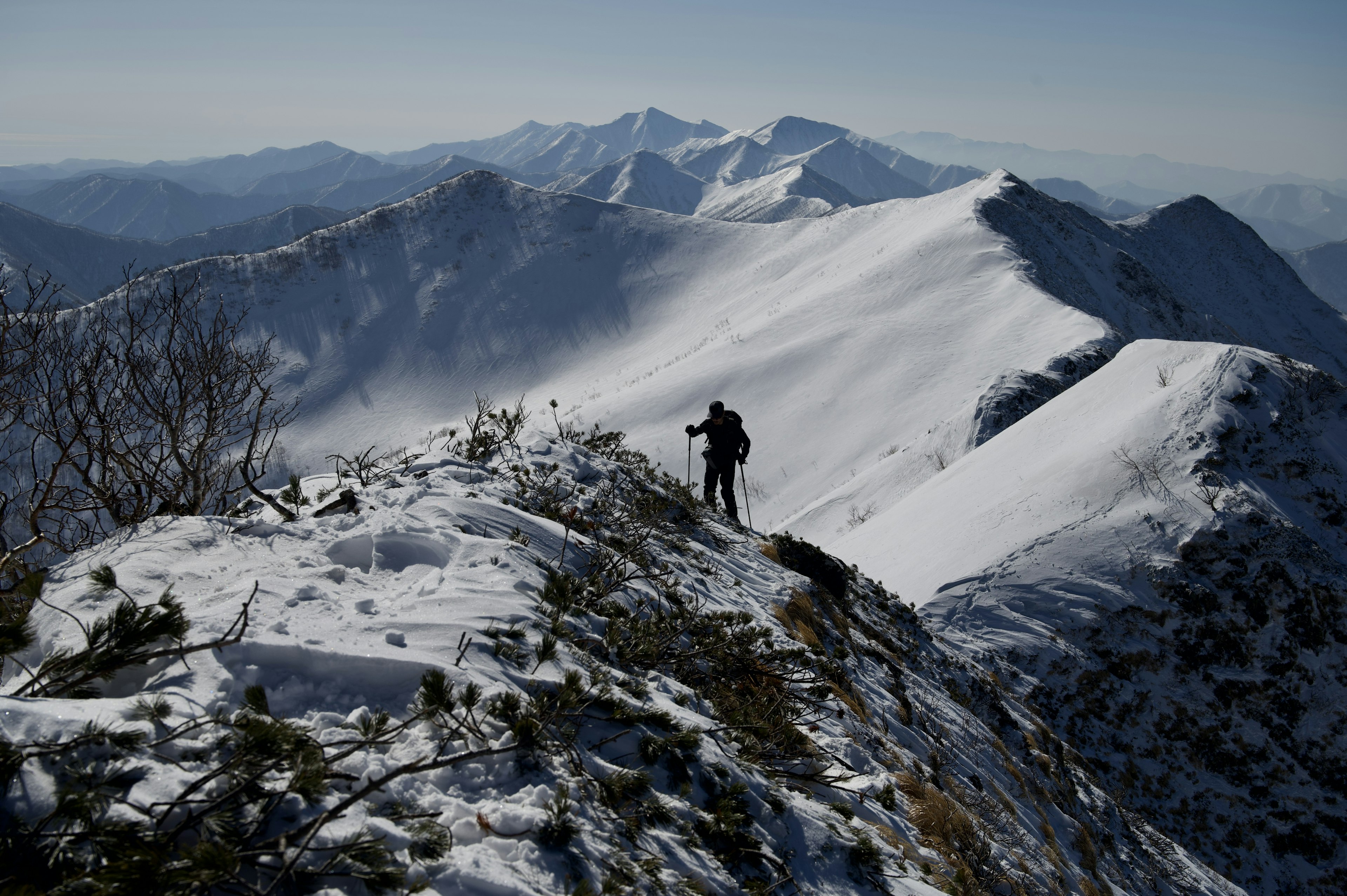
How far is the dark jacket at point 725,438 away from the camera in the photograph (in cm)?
969

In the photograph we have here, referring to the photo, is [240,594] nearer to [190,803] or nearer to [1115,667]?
[190,803]

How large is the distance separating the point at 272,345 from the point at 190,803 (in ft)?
158

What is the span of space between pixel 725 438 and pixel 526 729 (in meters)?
7.41

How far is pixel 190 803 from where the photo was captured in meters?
1.85

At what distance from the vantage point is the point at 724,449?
32.0 ft

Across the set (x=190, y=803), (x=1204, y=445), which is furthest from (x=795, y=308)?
(x=190, y=803)

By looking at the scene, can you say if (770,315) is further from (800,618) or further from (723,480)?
(800,618)

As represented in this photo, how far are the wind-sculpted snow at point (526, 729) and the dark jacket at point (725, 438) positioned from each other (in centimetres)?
363

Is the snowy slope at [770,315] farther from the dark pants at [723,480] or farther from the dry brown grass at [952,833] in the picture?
the dry brown grass at [952,833]

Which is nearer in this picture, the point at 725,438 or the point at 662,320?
the point at 725,438

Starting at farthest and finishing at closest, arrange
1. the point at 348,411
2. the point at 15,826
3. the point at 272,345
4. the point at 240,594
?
the point at 272,345, the point at 348,411, the point at 240,594, the point at 15,826

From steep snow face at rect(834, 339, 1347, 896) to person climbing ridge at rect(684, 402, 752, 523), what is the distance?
308 cm

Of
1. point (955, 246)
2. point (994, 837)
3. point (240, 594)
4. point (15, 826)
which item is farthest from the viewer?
point (955, 246)

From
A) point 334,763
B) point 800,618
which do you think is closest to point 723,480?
point 800,618
